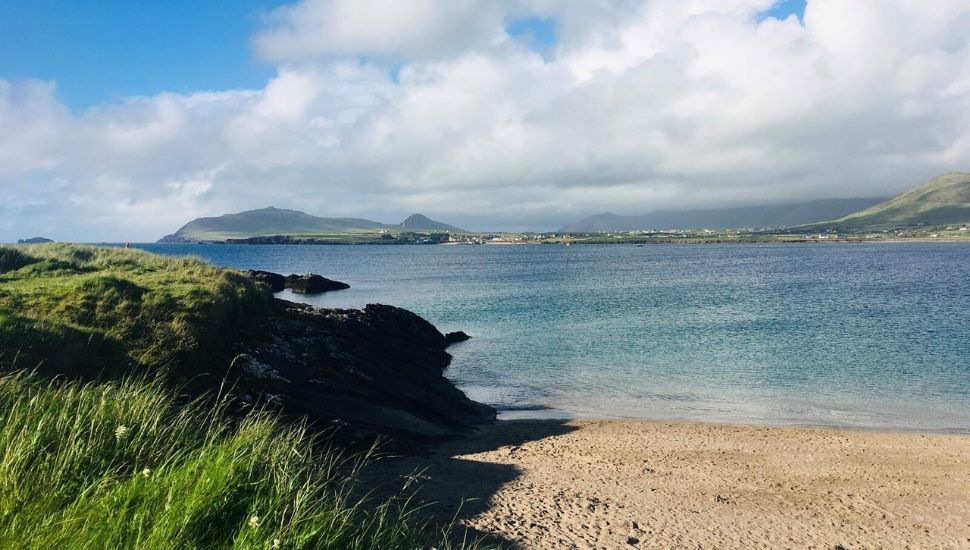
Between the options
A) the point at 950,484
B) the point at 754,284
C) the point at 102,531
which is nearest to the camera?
the point at 102,531

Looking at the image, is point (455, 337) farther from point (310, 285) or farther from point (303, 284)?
point (303, 284)

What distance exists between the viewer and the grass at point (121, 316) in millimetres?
14250

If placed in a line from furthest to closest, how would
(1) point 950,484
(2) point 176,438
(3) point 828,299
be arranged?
(3) point 828,299 → (1) point 950,484 → (2) point 176,438

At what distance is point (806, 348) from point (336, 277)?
3073 inches

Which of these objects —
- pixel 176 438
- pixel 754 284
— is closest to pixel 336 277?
pixel 754 284

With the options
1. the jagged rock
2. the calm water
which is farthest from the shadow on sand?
the calm water

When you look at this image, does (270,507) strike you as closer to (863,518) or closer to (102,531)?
(102,531)

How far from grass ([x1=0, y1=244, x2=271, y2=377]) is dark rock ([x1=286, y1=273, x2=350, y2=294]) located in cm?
4745

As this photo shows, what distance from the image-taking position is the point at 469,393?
95.0 feet

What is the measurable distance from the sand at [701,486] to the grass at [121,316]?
7.06m

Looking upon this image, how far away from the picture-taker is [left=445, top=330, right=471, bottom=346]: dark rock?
136 ft

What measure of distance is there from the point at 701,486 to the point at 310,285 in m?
66.1

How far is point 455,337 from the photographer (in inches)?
1668

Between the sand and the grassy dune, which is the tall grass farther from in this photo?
the sand
